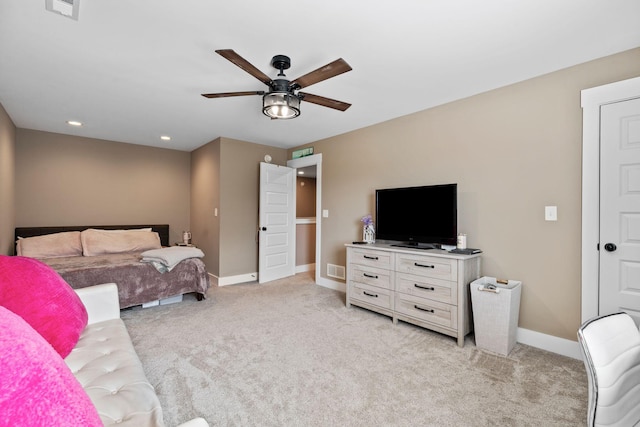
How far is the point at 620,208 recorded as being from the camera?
85.9 inches

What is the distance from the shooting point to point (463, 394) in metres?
1.90

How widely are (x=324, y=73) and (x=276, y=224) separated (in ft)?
11.1

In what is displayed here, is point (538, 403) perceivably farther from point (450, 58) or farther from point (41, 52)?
point (41, 52)

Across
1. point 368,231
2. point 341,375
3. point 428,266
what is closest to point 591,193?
point 428,266

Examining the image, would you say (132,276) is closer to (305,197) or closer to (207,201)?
(207,201)

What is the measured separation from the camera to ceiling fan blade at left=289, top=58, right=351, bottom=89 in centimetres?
183

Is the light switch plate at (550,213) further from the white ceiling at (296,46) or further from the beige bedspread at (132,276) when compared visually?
the beige bedspread at (132,276)

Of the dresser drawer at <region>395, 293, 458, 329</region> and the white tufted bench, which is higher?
the white tufted bench

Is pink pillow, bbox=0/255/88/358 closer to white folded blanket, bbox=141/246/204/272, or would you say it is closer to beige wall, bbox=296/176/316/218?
white folded blanket, bbox=141/246/204/272

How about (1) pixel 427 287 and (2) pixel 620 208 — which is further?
(1) pixel 427 287

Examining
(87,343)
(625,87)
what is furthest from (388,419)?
(625,87)

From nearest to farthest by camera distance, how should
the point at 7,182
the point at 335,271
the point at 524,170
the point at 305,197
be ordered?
the point at 524,170
the point at 7,182
the point at 335,271
the point at 305,197

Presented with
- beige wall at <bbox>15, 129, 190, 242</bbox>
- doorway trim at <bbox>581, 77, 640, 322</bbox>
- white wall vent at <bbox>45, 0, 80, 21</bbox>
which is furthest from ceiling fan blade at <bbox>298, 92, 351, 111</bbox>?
beige wall at <bbox>15, 129, 190, 242</bbox>

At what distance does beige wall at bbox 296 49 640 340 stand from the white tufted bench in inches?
111
